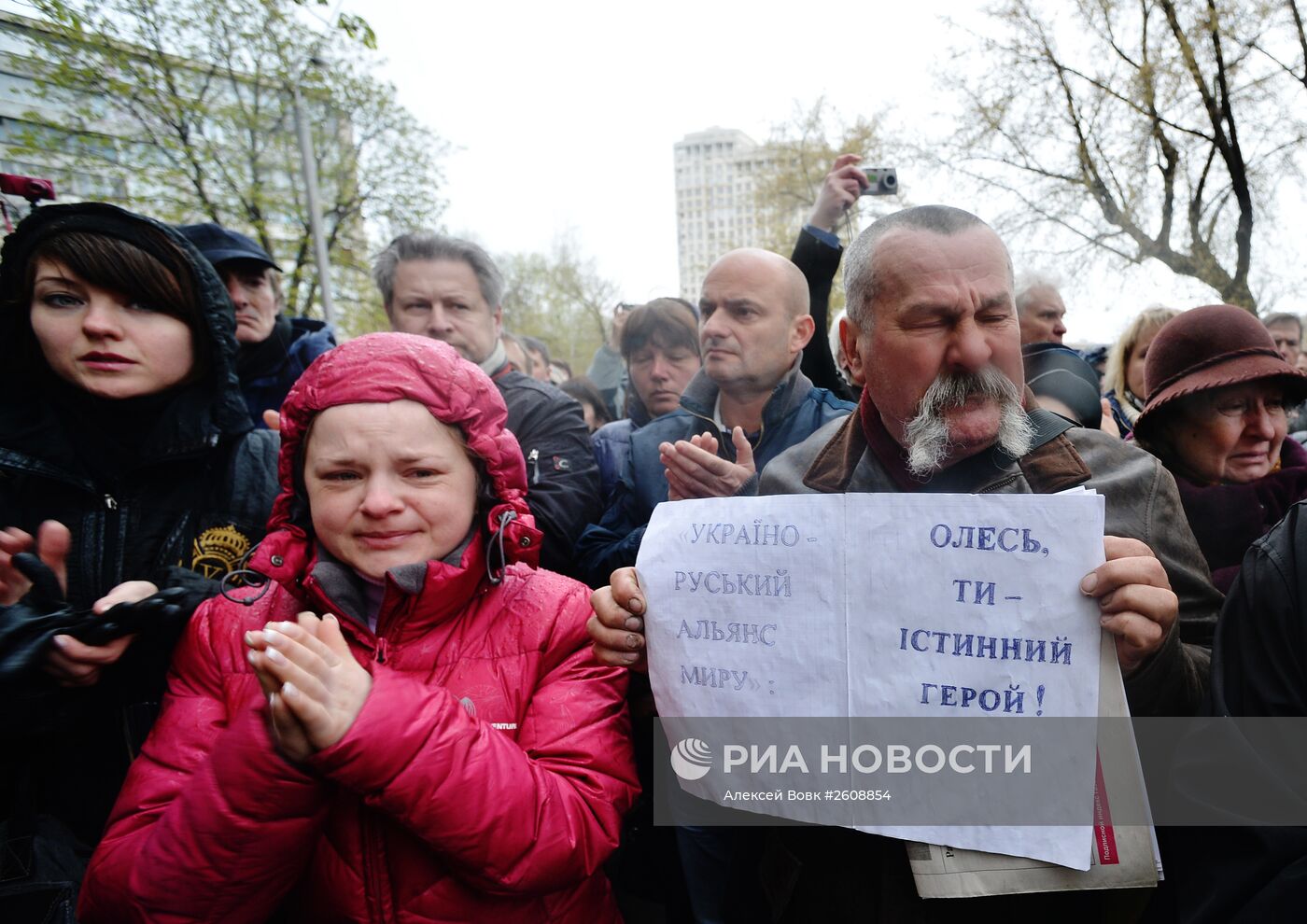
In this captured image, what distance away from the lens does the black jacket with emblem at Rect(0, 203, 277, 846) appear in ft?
5.50

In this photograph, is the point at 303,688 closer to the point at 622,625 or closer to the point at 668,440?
the point at 622,625

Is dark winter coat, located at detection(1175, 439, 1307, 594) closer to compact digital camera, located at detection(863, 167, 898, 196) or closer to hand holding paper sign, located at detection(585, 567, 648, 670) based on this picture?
hand holding paper sign, located at detection(585, 567, 648, 670)

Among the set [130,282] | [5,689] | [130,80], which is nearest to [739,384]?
[130,282]

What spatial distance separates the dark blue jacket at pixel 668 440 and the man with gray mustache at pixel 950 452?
801 mm

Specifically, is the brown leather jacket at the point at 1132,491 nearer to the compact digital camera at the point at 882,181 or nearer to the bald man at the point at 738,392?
the bald man at the point at 738,392

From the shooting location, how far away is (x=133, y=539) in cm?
183

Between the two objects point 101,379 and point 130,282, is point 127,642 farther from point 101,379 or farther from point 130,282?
point 130,282

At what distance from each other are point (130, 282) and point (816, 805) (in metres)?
2.10

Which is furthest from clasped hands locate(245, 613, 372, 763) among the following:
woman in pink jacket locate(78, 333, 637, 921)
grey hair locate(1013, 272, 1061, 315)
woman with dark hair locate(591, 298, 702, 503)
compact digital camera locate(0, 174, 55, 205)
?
grey hair locate(1013, 272, 1061, 315)

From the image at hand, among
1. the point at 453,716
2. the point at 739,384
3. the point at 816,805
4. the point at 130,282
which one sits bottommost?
the point at 816,805

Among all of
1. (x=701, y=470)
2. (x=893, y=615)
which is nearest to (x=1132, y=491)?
(x=893, y=615)

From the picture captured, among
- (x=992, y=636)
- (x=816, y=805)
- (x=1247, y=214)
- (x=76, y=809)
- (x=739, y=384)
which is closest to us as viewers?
(x=992, y=636)

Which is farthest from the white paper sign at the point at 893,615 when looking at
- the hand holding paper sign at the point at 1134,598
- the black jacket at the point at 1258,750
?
the black jacket at the point at 1258,750

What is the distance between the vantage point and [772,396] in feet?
8.16
